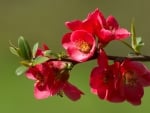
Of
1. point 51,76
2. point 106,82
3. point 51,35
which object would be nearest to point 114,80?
point 106,82

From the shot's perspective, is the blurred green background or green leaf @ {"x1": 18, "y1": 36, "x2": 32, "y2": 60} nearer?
green leaf @ {"x1": 18, "y1": 36, "x2": 32, "y2": 60}

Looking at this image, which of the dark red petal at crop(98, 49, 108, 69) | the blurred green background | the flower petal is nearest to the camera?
the dark red petal at crop(98, 49, 108, 69)

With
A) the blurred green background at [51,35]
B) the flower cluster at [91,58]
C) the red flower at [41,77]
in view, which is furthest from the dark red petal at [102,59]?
the blurred green background at [51,35]

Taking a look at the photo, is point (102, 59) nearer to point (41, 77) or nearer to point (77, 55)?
point (77, 55)

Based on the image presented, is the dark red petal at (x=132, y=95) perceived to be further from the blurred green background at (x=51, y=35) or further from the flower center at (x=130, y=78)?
the blurred green background at (x=51, y=35)

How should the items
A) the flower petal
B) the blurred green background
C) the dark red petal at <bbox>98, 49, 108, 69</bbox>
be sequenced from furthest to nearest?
1. the blurred green background
2. the flower petal
3. the dark red petal at <bbox>98, 49, 108, 69</bbox>

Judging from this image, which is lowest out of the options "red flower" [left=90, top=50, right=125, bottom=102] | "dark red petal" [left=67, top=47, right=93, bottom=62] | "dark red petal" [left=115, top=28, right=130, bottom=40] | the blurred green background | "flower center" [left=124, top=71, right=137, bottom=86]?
the blurred green background

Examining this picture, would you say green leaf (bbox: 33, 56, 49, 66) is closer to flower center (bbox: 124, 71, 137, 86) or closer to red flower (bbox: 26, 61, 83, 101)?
red flower (bbox: 26, 61, 83, 101)

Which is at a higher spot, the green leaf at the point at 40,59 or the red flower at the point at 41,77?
the green leaf at the point at 40,59

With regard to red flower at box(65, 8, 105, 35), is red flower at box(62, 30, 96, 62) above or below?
below

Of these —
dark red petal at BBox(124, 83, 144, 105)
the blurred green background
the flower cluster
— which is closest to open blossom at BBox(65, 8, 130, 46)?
the flower cluster
